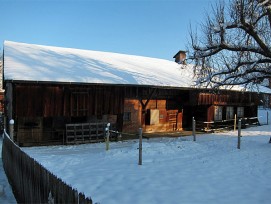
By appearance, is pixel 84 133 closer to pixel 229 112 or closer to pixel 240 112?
pixel 229 112

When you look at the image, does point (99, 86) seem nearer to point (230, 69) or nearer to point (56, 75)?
point (56, 75)

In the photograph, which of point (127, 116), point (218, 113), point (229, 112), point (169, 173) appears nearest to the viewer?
point (169, 173)

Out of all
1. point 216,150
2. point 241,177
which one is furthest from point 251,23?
point 241,177

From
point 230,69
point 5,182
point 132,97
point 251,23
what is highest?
point 251,23

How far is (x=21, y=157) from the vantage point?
7523 mm

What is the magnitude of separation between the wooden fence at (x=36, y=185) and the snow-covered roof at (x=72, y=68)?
24.6 ft

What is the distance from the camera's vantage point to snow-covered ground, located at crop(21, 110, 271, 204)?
732 centimetres

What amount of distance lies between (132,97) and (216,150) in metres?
7.95

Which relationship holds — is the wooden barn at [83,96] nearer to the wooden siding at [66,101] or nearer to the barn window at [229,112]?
the wooden siding at [66,101]

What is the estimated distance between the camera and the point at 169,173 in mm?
9547

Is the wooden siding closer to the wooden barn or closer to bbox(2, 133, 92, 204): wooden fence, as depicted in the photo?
the wooden barn

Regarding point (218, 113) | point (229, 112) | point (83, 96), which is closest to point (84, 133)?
point (83, 96)

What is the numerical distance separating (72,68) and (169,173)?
1129cm

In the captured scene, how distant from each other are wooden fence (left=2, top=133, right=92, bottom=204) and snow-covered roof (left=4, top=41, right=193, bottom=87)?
7.50 m
